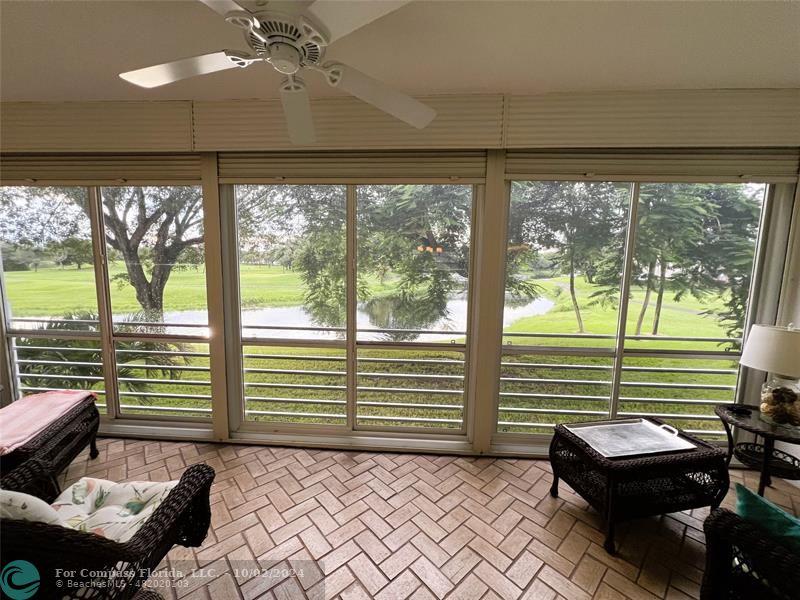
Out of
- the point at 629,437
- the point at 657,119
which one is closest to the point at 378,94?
the point at 657,119

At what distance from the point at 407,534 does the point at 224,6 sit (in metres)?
2.31

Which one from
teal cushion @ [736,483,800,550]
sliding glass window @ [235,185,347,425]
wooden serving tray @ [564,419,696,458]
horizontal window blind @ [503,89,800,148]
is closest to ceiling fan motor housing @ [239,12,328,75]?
sliding glass window @ [235,185,347,425]

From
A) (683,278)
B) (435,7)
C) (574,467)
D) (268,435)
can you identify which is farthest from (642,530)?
(435,7)

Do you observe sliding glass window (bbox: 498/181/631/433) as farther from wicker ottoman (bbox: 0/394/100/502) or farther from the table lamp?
wicker ottoman (bbox: 0/394/100/502)

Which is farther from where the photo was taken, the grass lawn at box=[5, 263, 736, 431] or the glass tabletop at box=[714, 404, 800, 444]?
the grass lawn at box=[5, 263, 736, 431]

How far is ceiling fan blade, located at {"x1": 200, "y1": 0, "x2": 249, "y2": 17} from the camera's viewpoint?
0.95m

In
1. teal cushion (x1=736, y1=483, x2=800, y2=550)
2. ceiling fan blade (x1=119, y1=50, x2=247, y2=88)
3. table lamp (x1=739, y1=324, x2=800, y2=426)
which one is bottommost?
teal cushion (x1=736, y1=483, x2=800, y2=550)

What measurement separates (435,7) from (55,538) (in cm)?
222

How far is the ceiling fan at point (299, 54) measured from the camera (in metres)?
0.95

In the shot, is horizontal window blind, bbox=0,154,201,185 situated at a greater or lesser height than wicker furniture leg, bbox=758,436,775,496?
greater

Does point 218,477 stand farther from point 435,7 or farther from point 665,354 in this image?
point 665,354

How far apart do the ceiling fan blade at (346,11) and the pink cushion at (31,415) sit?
2.51m

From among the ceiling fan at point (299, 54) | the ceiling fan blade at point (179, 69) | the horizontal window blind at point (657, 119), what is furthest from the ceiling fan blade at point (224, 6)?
the horizontal window blind at point (657, 119)

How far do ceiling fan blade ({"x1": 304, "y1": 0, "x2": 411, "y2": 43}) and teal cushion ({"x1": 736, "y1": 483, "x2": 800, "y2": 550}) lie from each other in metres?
1.82
